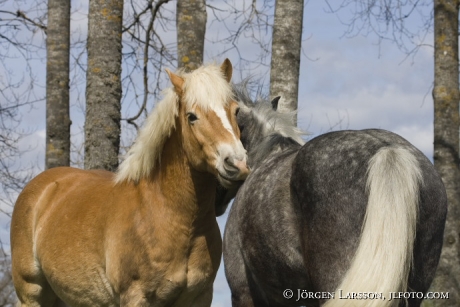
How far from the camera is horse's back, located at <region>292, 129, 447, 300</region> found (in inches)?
181

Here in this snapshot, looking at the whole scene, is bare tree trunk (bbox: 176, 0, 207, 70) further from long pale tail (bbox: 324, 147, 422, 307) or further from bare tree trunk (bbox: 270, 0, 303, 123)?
long pale tail (bbox: 324, 147, 422, 307)

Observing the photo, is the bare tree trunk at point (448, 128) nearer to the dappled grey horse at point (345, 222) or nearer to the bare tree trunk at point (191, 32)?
the bare tree trunk at point (191, 32)

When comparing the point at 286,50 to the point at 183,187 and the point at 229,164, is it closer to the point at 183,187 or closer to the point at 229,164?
the point at 183,187

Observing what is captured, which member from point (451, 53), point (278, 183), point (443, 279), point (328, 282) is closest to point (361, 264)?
point (328, 282)

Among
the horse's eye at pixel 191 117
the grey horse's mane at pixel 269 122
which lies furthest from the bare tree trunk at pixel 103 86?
the horse's eye at pixel 191 117

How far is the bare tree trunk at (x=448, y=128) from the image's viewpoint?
959cm

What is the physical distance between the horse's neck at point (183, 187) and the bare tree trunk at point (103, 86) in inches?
113

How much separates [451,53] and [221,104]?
5.90 m

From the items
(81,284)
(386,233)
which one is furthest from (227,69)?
(81,284)

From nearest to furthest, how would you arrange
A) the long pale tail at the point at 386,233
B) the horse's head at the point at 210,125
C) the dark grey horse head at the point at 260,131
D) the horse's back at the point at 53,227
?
the long pale tail at the point at 386,233, the horse's head at the point at 210,125, the horse's back at the point at 53,227, the dark grey horse head at the point at 260,131

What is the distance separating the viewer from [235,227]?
19.2ft

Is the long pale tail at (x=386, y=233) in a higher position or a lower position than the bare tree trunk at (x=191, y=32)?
lower

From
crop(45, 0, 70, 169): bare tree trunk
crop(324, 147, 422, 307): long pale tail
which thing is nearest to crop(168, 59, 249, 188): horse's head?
crop(324, 147, 422, 307): long pale tail

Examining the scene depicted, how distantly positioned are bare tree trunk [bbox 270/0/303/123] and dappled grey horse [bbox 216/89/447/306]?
2.78 meters
